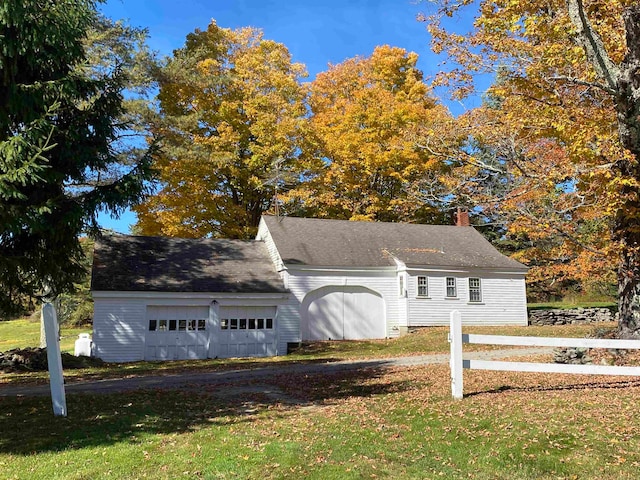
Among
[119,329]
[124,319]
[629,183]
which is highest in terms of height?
[629,183]

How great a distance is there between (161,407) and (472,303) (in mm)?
19954

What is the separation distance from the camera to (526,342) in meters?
8.65

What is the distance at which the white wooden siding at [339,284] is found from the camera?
907 inches

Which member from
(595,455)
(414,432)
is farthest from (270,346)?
(595,455)

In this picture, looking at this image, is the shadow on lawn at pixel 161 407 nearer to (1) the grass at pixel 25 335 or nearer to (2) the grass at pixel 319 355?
(2) the grass at pixel 319 355

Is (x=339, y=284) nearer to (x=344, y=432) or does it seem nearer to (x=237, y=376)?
(x=237, y=376)

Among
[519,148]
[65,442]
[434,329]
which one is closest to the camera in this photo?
[65,442]

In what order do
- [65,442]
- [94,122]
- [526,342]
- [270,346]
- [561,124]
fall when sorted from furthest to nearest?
[270,346]
[561,124]
[94,122]
[526,342]
[65,442]

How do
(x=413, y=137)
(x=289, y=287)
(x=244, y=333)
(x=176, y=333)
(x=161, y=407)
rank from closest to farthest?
(x=161, y=407), (x=413, y=137), (x=176, y=333), (x=244, y=333), (x=289, y=287)

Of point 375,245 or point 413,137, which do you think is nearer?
point 413,137

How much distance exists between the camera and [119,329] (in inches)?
791

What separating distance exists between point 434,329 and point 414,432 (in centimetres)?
1843

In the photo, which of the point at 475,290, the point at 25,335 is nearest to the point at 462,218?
the point at 475,290

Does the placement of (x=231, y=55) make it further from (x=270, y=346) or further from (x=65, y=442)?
(x=65, y=442)
